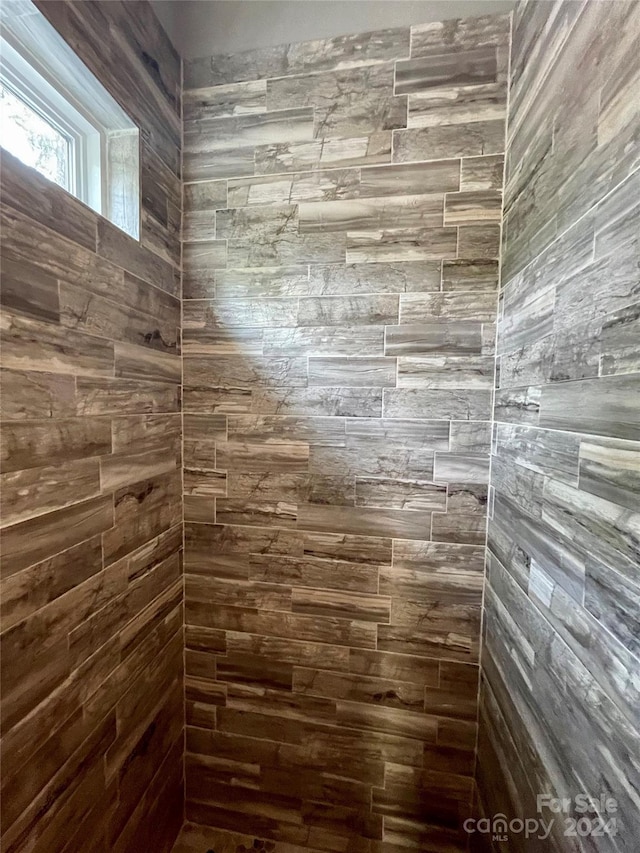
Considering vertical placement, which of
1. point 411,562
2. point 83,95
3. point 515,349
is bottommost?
point 411,562

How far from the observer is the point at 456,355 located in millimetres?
1221

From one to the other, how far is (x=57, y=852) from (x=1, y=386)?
110 centimetres

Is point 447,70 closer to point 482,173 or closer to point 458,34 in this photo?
point 458,34

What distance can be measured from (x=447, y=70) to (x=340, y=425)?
1.13 meters

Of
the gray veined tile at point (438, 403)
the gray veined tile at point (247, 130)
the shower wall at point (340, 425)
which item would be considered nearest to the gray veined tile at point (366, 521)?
the shower wall at point (340, 425)

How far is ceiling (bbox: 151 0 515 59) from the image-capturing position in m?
1.12

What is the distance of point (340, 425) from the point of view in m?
1.29

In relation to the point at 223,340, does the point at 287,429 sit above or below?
below

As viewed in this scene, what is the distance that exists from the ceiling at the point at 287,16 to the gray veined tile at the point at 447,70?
101 mm

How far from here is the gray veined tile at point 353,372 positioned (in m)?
1.25

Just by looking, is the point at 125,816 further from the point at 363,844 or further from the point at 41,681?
the point at 363,844

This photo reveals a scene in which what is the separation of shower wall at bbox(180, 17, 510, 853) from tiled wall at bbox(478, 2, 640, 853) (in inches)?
5.9

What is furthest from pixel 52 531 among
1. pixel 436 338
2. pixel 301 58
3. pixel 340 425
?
pixel 301 58

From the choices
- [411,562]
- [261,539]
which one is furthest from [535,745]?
[261,539]
